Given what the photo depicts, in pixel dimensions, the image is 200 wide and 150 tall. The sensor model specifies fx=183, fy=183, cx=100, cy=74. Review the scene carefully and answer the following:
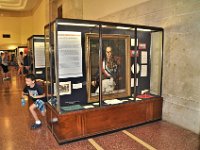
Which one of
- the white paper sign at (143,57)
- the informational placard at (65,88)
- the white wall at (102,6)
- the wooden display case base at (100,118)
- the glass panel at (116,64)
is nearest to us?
the wooden display case base at (100,118)

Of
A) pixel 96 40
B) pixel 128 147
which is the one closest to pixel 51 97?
pixel 96 40

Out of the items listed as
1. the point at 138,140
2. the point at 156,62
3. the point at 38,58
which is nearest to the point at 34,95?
the point at 138,140

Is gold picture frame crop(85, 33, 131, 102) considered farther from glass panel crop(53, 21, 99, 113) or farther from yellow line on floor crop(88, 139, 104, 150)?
yellow line on floor crop(88, 139, 104, 150)

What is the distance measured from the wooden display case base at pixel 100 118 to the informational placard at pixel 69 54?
0.73 metres

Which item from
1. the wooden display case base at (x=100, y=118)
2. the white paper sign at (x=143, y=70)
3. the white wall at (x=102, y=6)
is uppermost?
the white wall at (x=102, y=6)

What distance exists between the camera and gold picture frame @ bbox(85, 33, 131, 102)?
361cm

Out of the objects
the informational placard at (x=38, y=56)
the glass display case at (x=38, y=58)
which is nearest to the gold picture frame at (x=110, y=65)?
the glass display case at (x=38, y=58)

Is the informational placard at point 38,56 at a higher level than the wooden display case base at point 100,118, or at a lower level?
higher

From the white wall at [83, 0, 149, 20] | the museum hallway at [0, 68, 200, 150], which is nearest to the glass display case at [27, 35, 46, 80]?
the white wall at [83, 0, 149, 20]

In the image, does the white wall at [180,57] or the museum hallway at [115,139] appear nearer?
the museum hallway at [115,139]

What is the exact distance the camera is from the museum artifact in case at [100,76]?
3174mm

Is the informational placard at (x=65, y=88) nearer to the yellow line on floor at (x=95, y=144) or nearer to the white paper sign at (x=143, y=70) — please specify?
the yellow line on floor at (x=95, y=144)

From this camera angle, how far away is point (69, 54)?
325cm

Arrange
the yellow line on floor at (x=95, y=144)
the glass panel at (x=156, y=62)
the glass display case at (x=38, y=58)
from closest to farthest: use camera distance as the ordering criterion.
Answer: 1. the yellow line on floor at (x=95, y=144)
2. the glass panel at (x=156, y=62)
3. the glass display case at (x=38, y=58)
